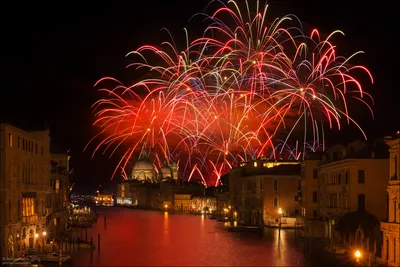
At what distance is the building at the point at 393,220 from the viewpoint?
115 feet

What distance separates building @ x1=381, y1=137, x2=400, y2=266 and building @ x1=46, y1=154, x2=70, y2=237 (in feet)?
92.3

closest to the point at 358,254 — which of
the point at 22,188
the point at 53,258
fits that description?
the point at 53,258

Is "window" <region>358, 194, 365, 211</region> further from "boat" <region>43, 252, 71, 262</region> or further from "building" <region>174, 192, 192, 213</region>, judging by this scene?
"building" <region>174, 192, 192, 213</region>

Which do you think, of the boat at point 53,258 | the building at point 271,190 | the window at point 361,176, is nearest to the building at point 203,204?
the building at point 271,190

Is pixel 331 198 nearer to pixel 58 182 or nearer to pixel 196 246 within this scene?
pixel 196 246

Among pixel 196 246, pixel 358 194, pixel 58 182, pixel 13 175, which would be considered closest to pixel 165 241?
pixel 196 246

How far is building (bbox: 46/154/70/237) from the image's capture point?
5700 centimetres

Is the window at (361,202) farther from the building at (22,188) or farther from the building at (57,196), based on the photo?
the building at (57,196)

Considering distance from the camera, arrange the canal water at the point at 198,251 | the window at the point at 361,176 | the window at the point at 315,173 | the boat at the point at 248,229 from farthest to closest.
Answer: the boat at the point at 248,229, the window at the point at 315,173, the window at the point at 361,176, the canal water at the point at 198,251

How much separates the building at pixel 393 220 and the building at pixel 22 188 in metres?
20.8

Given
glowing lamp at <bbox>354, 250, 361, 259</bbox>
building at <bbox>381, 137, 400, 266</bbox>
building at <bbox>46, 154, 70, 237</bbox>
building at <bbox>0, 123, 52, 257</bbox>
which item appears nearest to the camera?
building at <bbox>381, 137, 400, 266</bbox>

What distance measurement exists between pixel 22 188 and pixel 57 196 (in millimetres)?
21192

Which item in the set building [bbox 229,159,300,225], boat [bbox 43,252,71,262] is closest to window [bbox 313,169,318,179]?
building [bbox 229,159,300,225]

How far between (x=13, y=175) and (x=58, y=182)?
2383cm
